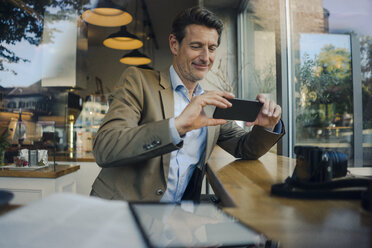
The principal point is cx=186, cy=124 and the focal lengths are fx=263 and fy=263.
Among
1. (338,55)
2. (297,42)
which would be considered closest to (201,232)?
(338,55)

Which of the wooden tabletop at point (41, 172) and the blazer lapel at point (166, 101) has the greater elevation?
the blazer lapel at point (166, 101)

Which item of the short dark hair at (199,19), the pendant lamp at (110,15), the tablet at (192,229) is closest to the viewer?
the tablet at (192,229)

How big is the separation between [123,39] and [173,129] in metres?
2.31

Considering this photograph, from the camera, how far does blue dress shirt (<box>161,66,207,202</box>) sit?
84 cm

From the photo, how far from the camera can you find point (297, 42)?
1.33 metres

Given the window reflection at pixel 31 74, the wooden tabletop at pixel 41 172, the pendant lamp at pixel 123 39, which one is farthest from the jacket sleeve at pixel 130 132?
the pendant lamp at pixel 123 39

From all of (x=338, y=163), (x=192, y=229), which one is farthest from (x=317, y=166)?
(x=192, y=229)

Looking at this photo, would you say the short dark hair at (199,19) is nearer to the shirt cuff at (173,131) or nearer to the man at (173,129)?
the man at (173,129)

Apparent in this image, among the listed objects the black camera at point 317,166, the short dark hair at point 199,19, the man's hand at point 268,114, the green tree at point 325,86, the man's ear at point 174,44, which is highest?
the short dark hair at point 199,19

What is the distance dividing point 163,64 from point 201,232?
4.11 metres

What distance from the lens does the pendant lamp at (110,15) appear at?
217 cm

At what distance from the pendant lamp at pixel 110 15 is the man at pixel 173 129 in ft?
4.62

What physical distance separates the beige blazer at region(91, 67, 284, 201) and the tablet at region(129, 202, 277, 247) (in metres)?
0.15

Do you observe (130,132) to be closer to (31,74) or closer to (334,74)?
(334,74)
